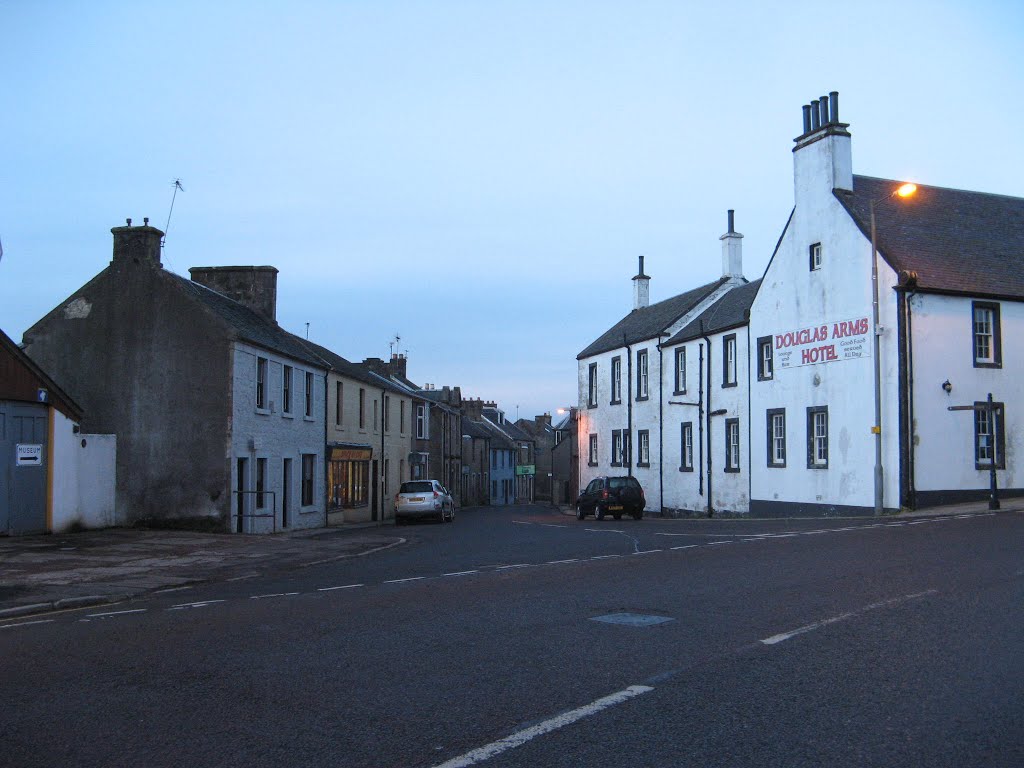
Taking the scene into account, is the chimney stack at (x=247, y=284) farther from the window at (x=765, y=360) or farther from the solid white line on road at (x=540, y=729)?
the solid white line on road at (x=540, y=729)

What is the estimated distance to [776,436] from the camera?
34.4 m

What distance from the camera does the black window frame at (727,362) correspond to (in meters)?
37.8

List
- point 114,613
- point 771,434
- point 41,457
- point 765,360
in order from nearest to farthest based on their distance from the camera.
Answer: point 114,613 → point 41,457 → point 771,434 → point 765,360

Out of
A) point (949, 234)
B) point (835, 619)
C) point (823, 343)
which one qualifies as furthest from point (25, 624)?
point (949, 234)

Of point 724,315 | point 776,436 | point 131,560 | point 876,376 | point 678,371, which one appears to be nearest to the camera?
point 131,560

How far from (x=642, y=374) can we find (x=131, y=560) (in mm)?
32380

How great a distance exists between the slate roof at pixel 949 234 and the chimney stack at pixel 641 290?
889 inches

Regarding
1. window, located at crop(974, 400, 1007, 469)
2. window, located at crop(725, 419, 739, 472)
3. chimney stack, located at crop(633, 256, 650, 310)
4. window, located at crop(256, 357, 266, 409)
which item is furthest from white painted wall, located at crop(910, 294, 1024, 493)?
chimney stack, located at crop(633, 256, 650, 310)

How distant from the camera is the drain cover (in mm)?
9841

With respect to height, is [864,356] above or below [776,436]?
above

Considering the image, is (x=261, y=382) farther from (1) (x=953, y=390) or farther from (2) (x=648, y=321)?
(2) (x=648, y=321)

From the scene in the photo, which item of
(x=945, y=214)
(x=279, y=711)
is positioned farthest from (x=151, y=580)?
(x=945, y=214)

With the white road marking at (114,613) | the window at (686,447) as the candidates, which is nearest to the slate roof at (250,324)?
the white road marking at (114,613)

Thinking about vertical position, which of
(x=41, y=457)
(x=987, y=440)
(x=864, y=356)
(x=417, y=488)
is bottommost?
(x=417, y=488)
